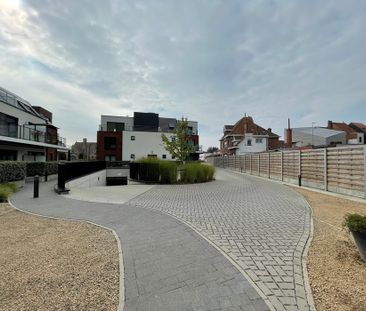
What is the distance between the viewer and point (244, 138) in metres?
52.8

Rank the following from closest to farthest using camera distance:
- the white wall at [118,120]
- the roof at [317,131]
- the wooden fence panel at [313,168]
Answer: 1. the wooden fence panel at [313,168]
2. the roof at [317,131]
3. the white wall at [118,120]

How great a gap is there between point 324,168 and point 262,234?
10.3m

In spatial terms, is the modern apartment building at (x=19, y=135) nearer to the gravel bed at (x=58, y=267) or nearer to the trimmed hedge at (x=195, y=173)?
the trimmed hedge at (x=195, y=173)

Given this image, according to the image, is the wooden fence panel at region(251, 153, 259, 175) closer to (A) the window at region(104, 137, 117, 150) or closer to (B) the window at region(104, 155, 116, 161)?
(B) the window at region(104, 155, 116, 161)

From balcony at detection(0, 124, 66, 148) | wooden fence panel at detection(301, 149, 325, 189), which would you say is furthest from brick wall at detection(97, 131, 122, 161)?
wooden fence panel at detection(301, 149, 325, 189)

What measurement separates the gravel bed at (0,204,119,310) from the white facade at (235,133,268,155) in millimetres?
48350

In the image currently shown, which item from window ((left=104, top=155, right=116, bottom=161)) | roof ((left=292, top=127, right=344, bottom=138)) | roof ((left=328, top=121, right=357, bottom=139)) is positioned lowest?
window ((left=104, top=155, right=116, bottom=161))

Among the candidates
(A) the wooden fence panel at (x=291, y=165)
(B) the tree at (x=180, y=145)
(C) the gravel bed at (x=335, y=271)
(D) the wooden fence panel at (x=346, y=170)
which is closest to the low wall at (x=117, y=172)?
(B) the tree at (x=180, y=145)

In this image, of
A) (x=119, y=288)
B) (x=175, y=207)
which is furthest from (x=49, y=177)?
(x=119, y=288)

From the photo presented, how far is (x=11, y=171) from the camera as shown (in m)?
14.3

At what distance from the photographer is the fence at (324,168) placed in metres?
11.2

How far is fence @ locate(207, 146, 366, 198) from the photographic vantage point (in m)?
11.2

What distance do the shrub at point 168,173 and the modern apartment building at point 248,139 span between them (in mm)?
36018

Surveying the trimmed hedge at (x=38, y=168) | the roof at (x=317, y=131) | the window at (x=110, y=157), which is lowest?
the trimmed hedge at (x=38, y=168)
